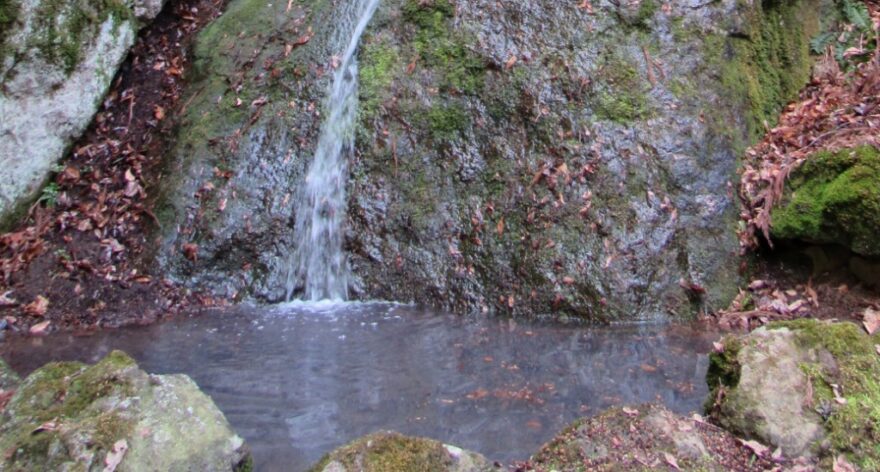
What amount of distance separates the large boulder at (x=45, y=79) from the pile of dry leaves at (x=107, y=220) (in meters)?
0.20

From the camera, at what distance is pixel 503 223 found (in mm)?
6371

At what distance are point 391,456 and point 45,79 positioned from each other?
5838mm

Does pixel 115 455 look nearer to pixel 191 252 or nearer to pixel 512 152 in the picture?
pixel 191 252

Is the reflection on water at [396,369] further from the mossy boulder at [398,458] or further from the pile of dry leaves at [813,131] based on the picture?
the pile of dry leaves at [813,131]

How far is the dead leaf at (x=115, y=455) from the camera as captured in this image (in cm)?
284

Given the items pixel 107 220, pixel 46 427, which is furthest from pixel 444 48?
pixel 46 427

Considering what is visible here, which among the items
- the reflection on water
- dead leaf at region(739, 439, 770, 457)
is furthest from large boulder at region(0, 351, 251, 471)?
dead leaf at region(739, 439, 770, 457)

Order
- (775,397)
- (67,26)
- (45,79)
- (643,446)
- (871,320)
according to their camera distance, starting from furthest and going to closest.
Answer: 1. (67,26)
2. (45,79)
3. (871,320)
4. (775,397)
5. (643,446)

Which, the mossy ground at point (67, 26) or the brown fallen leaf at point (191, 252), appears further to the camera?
the mossy ground at point (67, 26)

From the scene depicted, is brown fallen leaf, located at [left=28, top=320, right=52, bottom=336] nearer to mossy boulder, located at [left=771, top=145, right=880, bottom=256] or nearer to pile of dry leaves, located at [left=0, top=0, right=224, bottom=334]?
pile of dry leaves, located at [left=0, top=0, right=224, bottom=334]

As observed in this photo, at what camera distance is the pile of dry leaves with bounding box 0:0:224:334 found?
6125 mm

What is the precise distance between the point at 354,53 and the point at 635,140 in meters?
3.02

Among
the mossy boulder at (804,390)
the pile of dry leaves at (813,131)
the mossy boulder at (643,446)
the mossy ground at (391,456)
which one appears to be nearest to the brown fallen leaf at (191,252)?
the mossy ground at (391,456)

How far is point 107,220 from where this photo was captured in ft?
22.4
